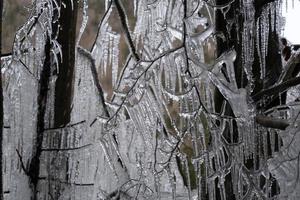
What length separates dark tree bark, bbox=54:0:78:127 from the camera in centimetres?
178

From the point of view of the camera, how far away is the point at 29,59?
1823 millimetres

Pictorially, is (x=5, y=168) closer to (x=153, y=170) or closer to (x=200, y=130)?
(x=153, y=170)

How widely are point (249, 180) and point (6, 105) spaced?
2.94 feet

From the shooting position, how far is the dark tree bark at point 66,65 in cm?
178

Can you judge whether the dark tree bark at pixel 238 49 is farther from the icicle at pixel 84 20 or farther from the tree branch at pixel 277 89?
the icicle at pixel 84 20

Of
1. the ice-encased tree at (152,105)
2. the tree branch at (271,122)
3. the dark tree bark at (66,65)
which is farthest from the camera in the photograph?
the dark tree bark at (66,65)

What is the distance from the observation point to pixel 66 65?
181 cm

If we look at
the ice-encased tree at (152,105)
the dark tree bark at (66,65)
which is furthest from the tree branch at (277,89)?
the dark tree bark at (66,65)

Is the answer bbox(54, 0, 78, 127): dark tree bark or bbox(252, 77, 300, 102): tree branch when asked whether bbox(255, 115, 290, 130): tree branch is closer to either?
bbox(252, 77, 300, 102): tree branch

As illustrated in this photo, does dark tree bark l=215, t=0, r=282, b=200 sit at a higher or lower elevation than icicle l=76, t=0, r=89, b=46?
lower

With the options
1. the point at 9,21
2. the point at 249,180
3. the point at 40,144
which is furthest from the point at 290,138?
the point at 9,21

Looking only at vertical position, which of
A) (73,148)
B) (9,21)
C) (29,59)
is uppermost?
(9,21)

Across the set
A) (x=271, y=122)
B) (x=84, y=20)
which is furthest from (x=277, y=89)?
(x=84, y=20)

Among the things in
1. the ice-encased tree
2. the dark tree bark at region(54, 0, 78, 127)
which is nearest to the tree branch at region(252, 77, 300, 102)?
the ice-encased tree
